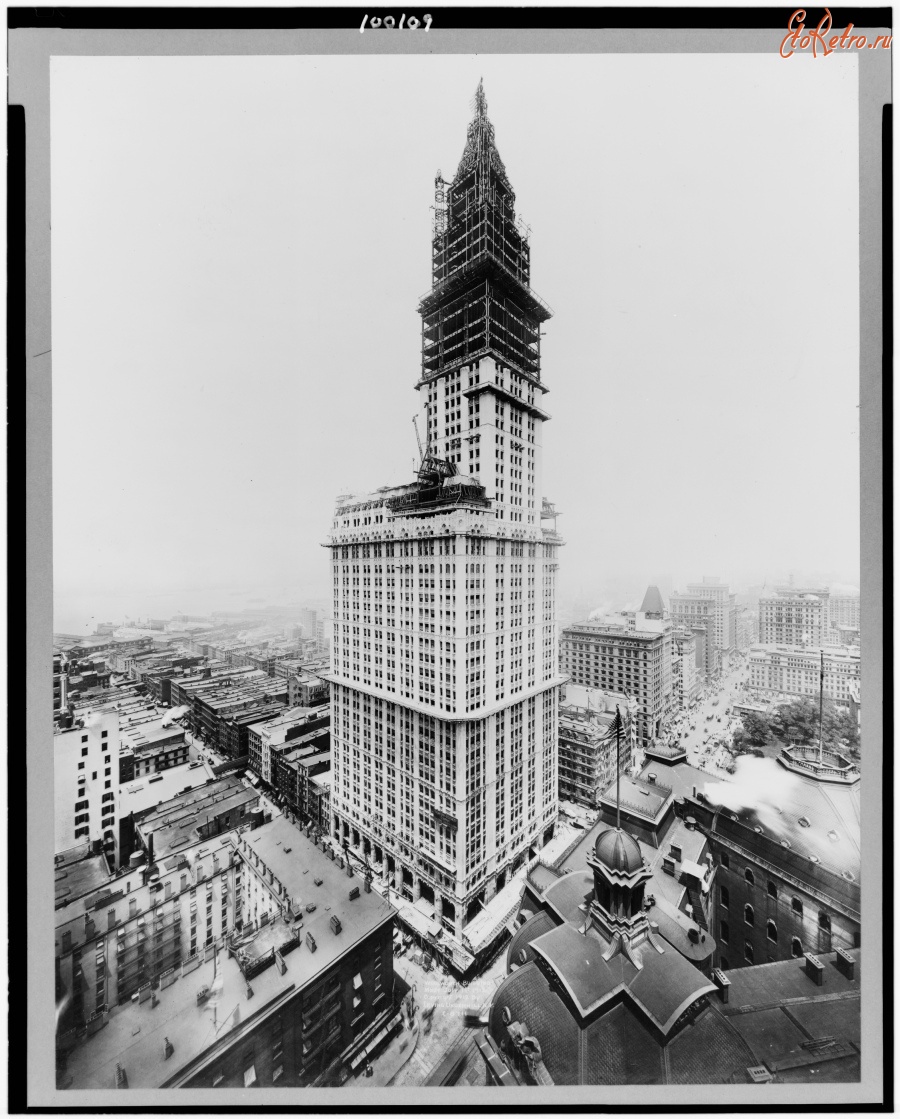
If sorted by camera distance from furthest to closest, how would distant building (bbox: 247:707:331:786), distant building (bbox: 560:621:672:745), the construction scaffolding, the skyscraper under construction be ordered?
distant building (bbox: 560:621:672:745), distant building (bbox: 247:707:331:786), the skyscraper under construction, the construction scaffolding

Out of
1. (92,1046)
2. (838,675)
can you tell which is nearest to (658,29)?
(838,675)

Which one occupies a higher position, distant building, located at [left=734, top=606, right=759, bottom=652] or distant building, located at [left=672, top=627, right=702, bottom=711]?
distant building, located at [left=734, top=606, right=759, bottom=652]

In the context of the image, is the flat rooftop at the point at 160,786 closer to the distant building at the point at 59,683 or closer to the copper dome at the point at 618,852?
the distant building at the point at 59,683

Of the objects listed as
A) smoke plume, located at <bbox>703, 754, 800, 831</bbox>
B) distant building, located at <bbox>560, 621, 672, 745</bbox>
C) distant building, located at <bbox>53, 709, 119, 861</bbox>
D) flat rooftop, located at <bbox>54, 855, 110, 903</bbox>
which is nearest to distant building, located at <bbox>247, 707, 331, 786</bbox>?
distant building, located at <bbox>53, 709, 119, 861</bbox>

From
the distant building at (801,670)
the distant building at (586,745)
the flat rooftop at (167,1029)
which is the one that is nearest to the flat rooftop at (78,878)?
the flat rooftop at (167,1029)

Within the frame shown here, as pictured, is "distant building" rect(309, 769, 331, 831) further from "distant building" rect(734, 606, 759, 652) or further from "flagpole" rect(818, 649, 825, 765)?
"flagpole" rect(818, 649, 825, 765)

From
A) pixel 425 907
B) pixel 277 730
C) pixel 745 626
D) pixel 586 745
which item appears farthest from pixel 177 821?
pixel 745 626

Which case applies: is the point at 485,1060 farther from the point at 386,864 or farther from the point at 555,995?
the point at 386,864
